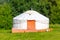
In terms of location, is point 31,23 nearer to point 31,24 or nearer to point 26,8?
point 31,24

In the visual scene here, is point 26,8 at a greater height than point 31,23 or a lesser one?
greater

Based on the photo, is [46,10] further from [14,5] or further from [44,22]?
[44,22]

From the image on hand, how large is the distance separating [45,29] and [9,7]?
9925 mm

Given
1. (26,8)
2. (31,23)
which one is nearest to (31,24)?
(31,23)

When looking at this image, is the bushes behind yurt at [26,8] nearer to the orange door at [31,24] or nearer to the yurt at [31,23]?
the yurt at [31,23]

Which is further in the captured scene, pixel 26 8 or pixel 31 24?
pixel 26 8

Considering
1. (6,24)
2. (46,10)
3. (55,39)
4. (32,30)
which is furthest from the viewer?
(46,10)

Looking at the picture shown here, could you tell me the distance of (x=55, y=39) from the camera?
15.5 metres

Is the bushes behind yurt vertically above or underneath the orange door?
above

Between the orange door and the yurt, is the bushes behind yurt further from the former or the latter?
the orange door

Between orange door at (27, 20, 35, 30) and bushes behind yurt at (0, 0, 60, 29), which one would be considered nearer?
orange door at (27, 20, 35, 30)

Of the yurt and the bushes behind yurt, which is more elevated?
the bushes behind yurt

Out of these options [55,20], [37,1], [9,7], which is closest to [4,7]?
[9,7]

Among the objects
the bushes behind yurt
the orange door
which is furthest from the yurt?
the bushes behind yurt
